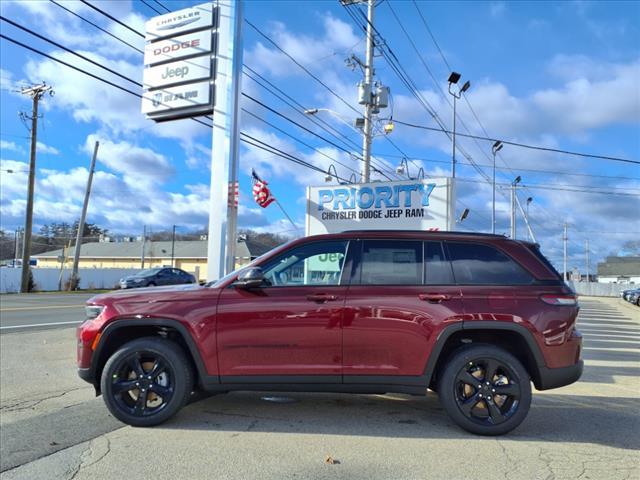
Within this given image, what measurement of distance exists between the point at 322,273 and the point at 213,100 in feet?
28.7

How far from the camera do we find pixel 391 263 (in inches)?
191

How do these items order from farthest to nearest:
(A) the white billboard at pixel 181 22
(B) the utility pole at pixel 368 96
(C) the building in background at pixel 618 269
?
1. (C) the building in background at pixel 618 269
2. (B) the utility pole at pixel 368 96
3. (A) the white billboard at pixel 181 22

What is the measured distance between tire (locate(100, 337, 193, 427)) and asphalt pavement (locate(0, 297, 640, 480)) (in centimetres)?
15

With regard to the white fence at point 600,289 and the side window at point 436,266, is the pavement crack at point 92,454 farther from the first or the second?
the white fence at point 600,289

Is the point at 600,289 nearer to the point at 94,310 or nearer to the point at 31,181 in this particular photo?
the point at 31,181

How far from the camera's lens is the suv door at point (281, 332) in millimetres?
4602

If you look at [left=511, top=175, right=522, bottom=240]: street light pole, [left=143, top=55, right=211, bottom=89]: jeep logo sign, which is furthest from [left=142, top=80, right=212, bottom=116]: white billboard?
[left=511, top=175, right=522, bottom=240]: street light pole

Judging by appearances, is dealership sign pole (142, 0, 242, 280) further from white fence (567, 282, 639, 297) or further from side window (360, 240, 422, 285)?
white fence (567, 282, 639, 297)

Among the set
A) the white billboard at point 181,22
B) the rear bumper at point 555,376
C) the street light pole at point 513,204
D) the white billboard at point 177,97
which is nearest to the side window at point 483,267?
the rear bumper at point 555,376

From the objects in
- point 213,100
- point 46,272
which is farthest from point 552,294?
point 46,272

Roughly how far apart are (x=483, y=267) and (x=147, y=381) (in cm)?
330

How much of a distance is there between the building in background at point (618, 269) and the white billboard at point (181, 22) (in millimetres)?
115045

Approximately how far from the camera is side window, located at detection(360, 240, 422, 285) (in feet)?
15.6

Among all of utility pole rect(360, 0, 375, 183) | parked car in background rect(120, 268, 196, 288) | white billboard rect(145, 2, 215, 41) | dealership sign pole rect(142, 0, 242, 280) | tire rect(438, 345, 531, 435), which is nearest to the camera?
tire rect(438, 345, 531, 435)
